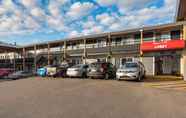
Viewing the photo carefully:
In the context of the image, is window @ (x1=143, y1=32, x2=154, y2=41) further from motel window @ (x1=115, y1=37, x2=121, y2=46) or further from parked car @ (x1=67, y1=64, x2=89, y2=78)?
parked car @ (x1=67, y1=64, x2=89, y2=78)

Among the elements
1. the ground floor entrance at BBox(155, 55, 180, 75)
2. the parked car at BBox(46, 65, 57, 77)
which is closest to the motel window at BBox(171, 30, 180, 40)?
the ground floor entrance at BBox(155, 55, 180, 75)

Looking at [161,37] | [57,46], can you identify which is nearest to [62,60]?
[57,46]

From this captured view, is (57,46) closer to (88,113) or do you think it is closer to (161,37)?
(161,37)

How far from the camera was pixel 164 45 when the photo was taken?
1891 cm

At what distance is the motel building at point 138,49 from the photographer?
62.8 ft

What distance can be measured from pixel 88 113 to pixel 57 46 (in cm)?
2886

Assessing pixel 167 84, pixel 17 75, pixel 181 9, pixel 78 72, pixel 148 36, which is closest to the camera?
pixel 167 84

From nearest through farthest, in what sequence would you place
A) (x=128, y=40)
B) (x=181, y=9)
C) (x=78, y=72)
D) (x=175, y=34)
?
(x=181, y=9) < (x=78, y=72) < (x=175, y=34) < (x=128, y=40)

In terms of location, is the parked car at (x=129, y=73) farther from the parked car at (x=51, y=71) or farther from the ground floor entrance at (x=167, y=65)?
the parked car at (x=51, y=71)

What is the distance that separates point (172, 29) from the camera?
67.6 feet

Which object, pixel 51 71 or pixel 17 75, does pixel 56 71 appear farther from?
pixel 17 75

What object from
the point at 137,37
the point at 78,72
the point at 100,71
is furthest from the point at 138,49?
the point at 78,72

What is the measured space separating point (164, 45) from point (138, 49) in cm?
383

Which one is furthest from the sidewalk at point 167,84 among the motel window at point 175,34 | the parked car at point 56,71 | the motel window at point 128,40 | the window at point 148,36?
the parked car at point 56,71
